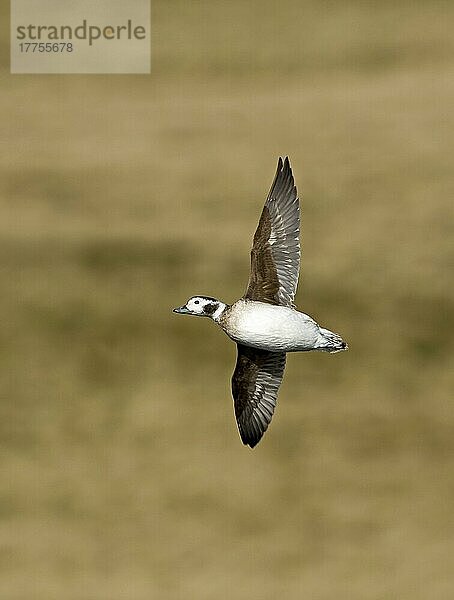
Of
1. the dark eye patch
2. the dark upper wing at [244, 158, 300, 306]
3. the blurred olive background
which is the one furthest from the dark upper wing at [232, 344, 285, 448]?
the blurred olive background

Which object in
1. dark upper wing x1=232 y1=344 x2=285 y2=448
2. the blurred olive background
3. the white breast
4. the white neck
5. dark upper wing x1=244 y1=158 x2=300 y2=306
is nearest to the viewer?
the white breast

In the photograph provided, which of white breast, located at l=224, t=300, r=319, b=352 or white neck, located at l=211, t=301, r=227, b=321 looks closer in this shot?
white breast, located at l=224, t=300, r=319, b=352

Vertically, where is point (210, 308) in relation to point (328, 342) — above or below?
above

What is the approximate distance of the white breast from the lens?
6191 mm

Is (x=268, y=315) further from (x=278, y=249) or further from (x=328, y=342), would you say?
(x=278, y=249)

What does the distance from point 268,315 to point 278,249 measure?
2.15 feet

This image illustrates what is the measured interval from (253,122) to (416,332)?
165 inches

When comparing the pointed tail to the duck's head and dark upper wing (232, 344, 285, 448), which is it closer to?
the duck's head

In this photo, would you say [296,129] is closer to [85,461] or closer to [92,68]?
[92,68]

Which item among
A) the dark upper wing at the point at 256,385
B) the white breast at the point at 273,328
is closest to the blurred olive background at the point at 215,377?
the dark upper wing at the point at 256,385

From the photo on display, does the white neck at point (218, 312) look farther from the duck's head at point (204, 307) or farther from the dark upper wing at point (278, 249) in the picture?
the dark upper wing at point (278, 249)

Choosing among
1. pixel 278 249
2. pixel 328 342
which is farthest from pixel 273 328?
pixel 278 249

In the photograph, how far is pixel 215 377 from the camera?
14.8 meters

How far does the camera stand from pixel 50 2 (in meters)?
20.1
